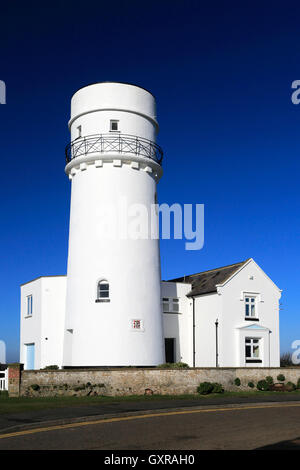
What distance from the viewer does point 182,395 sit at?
2572cm

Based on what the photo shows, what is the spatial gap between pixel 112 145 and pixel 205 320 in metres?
12.8

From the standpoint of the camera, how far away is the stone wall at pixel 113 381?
2441 centimetres

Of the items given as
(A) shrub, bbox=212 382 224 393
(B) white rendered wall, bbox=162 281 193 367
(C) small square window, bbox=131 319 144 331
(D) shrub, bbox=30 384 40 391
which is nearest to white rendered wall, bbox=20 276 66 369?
(C) small square window, bbox=131 319 144 331

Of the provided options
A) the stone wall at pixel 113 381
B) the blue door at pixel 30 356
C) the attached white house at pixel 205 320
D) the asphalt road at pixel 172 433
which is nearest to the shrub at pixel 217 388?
the stone wall at pixel 113 381

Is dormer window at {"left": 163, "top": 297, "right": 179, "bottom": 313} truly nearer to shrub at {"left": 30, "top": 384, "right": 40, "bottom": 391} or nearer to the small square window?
the small square window

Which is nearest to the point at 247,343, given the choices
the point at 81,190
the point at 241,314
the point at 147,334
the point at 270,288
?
the point at 241,314

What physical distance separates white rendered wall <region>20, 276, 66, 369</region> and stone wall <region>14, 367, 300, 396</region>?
7984mm

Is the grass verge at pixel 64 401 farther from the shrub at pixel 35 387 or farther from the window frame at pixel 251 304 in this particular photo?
the window frame at pixel 251 304

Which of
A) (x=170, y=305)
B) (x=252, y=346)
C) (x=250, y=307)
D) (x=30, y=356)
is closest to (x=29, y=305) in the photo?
(x=30, y=356)

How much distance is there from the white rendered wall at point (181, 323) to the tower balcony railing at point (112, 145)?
9.67m

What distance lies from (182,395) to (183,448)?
15.3m

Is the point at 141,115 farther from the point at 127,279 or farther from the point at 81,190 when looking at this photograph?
the point at 127,279

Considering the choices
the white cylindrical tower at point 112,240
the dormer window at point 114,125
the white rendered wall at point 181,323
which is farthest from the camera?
the white rendered wall at point 181,323

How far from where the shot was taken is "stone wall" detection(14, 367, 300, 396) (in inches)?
961
